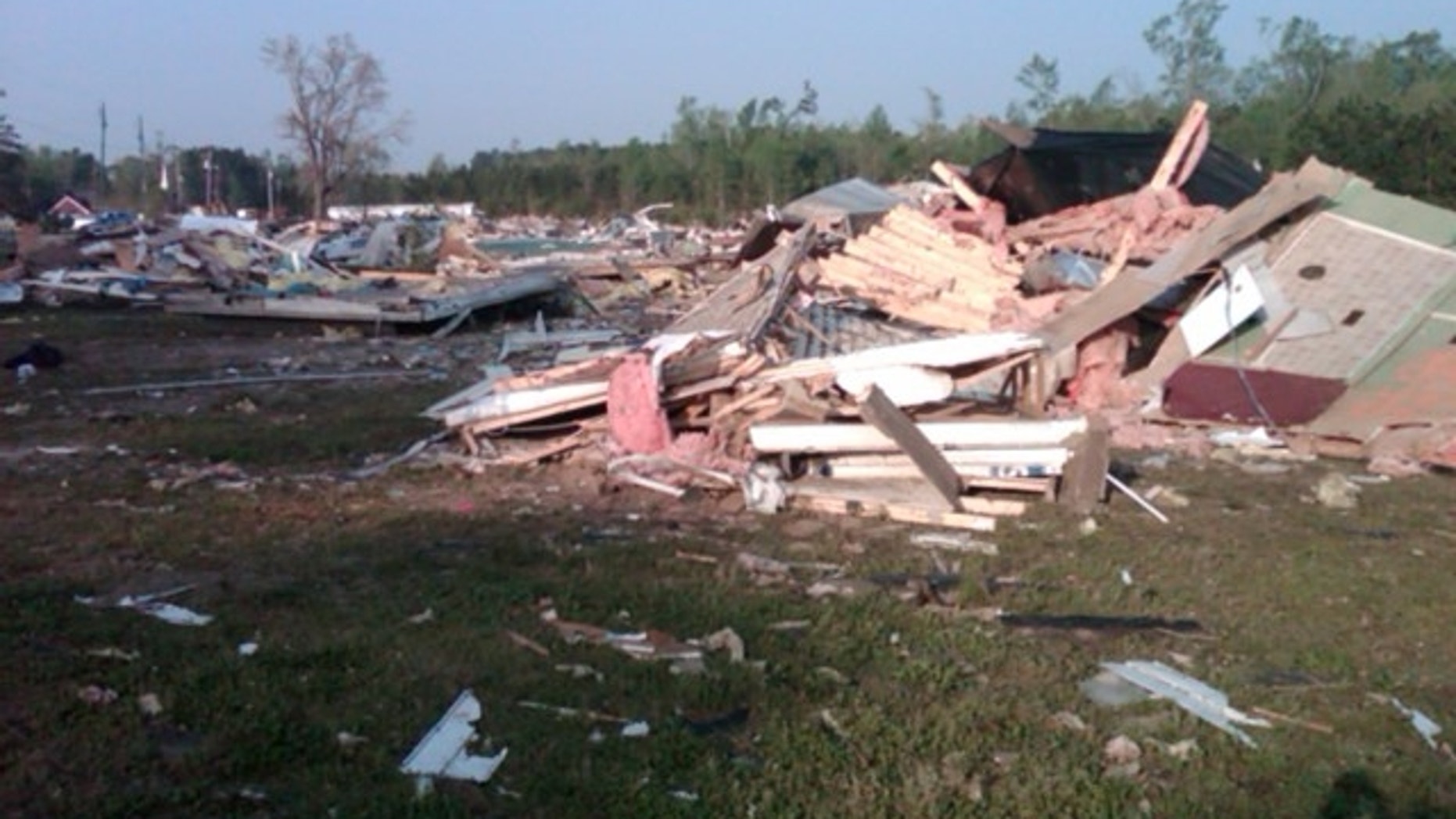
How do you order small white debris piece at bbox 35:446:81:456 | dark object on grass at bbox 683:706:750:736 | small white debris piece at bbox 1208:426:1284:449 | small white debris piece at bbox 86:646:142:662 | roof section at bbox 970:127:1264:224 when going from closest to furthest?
dark object on grass at bbox 683:706:750:736 < small white debris piece at bbox 86:646:142:662 < small white debris piece at bbox 35:446:81:456 < small white debris piece at bbox 1208:426:1284:449 < roof section at bbox 970:127:1264:224

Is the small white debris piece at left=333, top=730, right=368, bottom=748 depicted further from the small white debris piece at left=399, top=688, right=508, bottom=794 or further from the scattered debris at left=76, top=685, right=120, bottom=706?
the scattered debris at left=76, top=685, right=120, bottom=706

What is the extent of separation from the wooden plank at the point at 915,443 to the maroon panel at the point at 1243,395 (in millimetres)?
3888

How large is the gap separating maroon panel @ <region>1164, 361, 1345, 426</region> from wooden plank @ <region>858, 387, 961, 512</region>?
3.89m

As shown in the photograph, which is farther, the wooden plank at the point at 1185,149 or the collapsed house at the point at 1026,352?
the wooden plank at the point at 1185,149

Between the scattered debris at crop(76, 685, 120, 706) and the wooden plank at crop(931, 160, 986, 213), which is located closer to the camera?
the scattered debris at crop(76, 685, 120, 706)

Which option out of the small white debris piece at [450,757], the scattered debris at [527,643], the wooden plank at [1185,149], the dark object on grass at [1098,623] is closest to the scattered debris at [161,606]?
the scattered debris at [527,643]

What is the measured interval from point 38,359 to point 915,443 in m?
10.4

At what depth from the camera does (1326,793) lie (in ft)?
14.3

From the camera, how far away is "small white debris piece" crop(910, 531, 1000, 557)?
24.5 feet

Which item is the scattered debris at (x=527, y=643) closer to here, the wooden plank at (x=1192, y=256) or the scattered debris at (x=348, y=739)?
the scattered debris at (x=348, y=739)

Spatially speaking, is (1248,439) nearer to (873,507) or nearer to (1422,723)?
(873,507)

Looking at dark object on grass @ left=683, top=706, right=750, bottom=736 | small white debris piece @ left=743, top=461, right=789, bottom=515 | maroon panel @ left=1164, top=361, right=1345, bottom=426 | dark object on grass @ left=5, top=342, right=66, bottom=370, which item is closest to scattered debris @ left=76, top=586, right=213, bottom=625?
dark object on grass @ left=683, top=706, right=750, bottom=736

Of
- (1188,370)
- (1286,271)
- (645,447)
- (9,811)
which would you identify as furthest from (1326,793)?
(1286,271)

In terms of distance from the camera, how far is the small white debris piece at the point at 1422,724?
487cm
